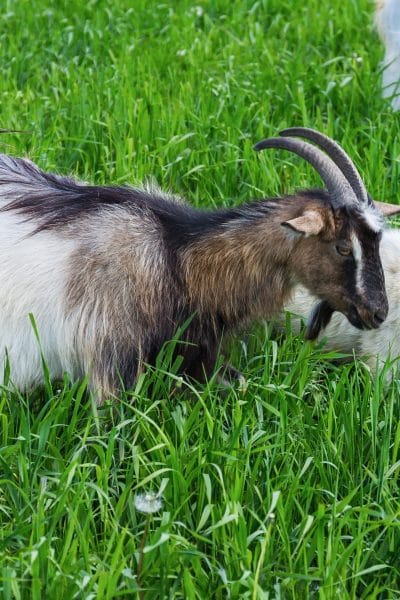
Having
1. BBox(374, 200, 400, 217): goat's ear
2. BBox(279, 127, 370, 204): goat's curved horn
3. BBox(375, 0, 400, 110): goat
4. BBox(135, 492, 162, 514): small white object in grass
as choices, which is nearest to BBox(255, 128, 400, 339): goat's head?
BBox(279, 127, 370, 204): goat's curved horn

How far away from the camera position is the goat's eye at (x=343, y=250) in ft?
12.5

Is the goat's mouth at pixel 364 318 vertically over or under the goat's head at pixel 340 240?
under

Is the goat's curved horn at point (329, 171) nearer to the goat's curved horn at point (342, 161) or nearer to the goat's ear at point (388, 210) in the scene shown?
the goat's curved horn at point (342, 161)

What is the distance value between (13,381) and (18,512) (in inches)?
27.4

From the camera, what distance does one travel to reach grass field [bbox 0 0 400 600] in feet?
9.85

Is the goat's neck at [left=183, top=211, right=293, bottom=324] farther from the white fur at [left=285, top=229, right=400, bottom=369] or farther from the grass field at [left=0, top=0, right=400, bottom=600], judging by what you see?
the white fur at [left=285, top=229, right=400, bottom=369]

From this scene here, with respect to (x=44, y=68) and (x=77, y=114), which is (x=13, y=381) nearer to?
(x=77, y=114)

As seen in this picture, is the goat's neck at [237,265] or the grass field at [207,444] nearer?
the grass field at [207,444]

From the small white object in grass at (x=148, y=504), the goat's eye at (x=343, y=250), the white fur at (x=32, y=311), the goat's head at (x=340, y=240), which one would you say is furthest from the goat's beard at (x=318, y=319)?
the small white object in grass at (x=148, y=504)

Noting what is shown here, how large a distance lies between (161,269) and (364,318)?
2.17 feet

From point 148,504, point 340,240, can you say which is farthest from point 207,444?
point 340,240

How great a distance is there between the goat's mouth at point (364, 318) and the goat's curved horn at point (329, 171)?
342 mm

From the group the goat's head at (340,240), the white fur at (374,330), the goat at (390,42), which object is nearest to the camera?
the goat's head at (340,240)

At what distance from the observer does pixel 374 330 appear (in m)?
4.37
